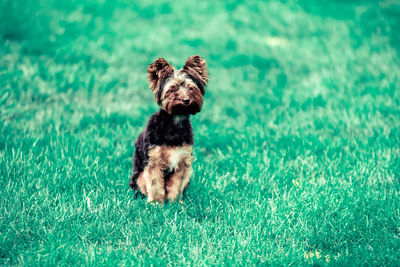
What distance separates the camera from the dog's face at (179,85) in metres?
3.53

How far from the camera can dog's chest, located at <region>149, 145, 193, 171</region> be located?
386 centimetres

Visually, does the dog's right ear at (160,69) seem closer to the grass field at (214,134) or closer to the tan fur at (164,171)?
the tan fur at (164,171)

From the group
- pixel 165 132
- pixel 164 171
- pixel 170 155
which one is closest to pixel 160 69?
pixel 165 132

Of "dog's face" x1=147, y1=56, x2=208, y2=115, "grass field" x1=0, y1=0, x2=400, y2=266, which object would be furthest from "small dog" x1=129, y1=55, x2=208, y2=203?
"grass field" x1=0, y1=0, x2=400, y2=266

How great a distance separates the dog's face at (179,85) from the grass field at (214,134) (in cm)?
116

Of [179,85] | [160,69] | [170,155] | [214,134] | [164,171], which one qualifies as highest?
[160,69]

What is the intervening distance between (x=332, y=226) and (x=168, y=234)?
165 centimetres

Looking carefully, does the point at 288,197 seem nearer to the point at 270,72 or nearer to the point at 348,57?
the point at 270,72

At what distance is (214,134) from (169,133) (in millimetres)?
2060

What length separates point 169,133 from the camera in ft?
12.7

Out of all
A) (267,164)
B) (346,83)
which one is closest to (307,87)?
(346,83)

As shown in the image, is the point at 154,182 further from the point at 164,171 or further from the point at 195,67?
the point at 195,67

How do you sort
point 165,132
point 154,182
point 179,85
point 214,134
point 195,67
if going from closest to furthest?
1. point 179,85
2. point 195,67
3. point 165,132
4. point 154,182
5. point 214,134

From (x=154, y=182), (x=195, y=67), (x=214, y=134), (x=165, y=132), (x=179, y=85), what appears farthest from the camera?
(x=214, y=134)
